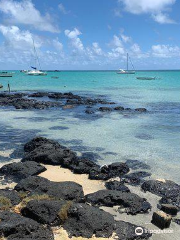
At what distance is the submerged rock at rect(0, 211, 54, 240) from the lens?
28.4 ft

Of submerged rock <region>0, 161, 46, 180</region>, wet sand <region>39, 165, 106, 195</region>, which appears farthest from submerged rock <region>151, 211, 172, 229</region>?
submerged rock <region>0, 161, 46, 180</region>

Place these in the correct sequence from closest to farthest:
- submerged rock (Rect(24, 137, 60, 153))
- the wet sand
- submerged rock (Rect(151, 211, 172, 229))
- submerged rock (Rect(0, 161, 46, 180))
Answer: submerged rock (Rect(151, 211, 172, 229)) < the wet sand < submerged rock (Rect(0, 161, 46, 180)) < submerged rock (Rect(24, 137, 60, 153))

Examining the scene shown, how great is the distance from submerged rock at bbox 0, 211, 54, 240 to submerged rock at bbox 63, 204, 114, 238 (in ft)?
2.75

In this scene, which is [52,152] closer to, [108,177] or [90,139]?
[108,177]

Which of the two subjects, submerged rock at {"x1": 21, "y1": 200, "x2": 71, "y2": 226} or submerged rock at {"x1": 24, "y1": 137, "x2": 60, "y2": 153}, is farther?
submerged rock at {"x1": 24, "y1": 137, "x2": 60, "y2": 153}

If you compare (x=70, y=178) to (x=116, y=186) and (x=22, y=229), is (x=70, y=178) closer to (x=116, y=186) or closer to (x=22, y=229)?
(x=116, y=186)

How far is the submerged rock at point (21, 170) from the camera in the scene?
14344 mm

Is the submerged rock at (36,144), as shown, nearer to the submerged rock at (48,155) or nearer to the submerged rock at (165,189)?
the submerged rock at (48,155)

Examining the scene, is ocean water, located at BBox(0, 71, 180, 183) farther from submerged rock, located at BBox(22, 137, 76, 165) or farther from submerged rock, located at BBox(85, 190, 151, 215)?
submerged rock, located at BBox(85, 190, 151, 215)

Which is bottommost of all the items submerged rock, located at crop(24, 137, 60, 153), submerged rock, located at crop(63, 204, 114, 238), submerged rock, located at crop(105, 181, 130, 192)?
submerged rock, located at crop(105, 181, 130, 192)

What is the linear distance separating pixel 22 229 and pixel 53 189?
122 inches

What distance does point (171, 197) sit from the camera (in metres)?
12.5

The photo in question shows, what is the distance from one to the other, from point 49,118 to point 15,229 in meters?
23.4

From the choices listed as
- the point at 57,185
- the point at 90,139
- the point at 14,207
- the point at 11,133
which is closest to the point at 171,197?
the point at 57,185
